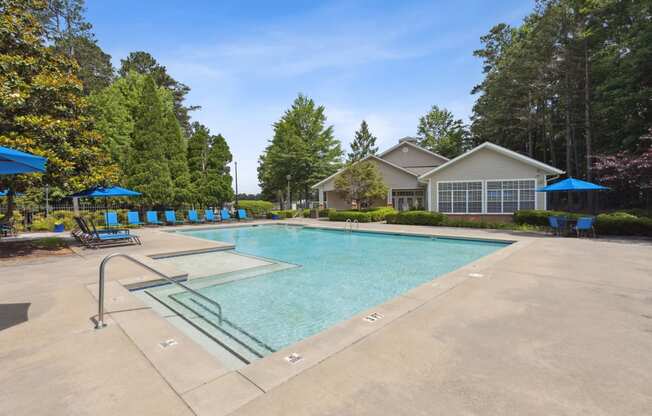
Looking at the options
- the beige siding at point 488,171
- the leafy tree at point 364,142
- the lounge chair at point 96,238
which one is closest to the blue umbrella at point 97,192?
the lounge chair at point 96,238

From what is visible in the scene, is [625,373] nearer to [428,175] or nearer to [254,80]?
[254,80]

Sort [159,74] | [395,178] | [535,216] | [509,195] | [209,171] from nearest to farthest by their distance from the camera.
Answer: [535,216] < [509,195] < [395,178] < [209,171] < [159,74]

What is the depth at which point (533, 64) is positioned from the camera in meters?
24.5

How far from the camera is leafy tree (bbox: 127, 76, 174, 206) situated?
21.4 metres

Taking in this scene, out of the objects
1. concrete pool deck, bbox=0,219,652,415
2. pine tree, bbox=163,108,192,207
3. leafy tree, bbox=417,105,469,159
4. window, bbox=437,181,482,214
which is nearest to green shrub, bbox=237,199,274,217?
pine tree, bbox=163,108,192,207

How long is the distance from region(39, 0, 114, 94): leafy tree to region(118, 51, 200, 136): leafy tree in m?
3.85

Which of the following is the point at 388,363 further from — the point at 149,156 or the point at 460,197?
the point at 149,156

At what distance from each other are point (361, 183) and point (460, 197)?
7.01 metres

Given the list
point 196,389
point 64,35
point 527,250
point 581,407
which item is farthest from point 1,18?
point 64,35

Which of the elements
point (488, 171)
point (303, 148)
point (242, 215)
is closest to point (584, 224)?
point (488, 171)

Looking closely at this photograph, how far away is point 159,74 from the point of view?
37.1 meters

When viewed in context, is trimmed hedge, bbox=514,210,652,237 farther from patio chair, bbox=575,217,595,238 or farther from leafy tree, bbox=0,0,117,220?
leafy tree, bbox=0,0,117,220

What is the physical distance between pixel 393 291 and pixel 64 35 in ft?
122

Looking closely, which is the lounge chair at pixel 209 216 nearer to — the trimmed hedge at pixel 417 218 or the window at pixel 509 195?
the trimmed hedge at pixel 417 218
